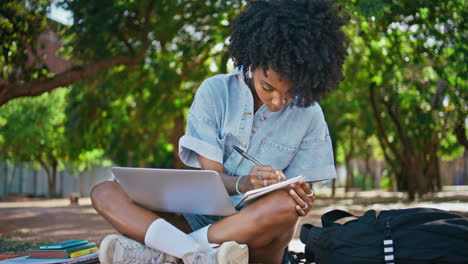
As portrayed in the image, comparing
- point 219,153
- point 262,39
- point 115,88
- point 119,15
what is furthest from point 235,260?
point 115,88

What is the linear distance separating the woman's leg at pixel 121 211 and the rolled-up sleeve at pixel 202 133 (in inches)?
15.1

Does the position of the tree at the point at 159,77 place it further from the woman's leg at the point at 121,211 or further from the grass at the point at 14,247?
the woman's leg at the point at 121,211

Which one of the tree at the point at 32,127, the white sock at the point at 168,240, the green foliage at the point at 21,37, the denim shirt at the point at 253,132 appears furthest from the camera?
the tree at the point at 32,127

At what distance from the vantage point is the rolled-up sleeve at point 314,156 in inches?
121

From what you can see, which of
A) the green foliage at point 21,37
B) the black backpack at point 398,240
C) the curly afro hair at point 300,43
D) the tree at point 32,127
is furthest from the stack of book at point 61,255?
the tree at point 32,127

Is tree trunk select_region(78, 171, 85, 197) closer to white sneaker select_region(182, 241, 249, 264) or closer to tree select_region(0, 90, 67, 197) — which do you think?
tree select_region(0, 90, 67, 197)

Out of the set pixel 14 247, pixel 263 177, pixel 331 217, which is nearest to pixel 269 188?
pixel 263 177

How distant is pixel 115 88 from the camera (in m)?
12.0

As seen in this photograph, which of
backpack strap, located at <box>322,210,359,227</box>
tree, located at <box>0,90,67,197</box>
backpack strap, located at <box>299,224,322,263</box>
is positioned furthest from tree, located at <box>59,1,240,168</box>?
tree, located at <box>0,90,67,197</box>

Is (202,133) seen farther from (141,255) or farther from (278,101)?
(141,255)

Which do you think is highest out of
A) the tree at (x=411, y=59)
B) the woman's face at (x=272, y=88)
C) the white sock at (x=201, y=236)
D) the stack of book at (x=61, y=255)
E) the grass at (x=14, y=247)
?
the tree at (x=411, y=59)

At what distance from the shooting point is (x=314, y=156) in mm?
3105

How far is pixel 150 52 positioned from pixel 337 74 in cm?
887

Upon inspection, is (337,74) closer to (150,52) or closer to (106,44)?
(106,44)
